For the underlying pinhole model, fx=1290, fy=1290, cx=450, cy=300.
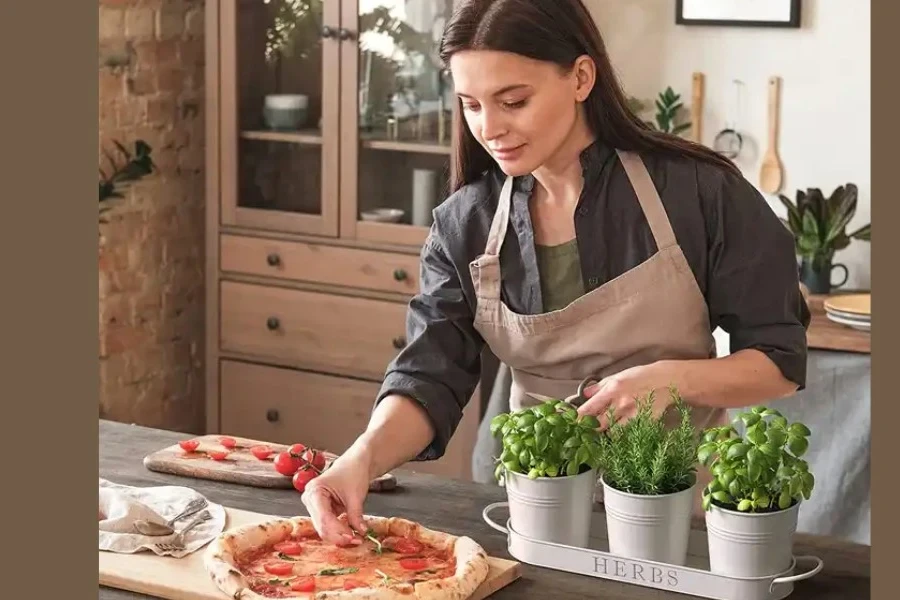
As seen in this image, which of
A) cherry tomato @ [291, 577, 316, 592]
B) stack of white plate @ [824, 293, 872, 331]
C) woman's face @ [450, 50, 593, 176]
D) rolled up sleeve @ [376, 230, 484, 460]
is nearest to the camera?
cherry tomato @ [291, 577, 316, 592]

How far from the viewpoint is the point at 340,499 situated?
170 centimetres

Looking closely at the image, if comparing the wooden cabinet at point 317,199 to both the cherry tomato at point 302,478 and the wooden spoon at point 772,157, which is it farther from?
the cherry tomato at point 302,478

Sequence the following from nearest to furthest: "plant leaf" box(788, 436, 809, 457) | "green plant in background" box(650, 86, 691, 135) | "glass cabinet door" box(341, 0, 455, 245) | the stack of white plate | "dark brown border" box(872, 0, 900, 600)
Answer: "dark brown border" box(872, 0, 900, 600), "plant leaf" box(788, 436, 809, 457), the stack of white plate, "green plant in background" box(650, 86, 691, 135), "glass cabinet door" box(341, 0, 455, 245)

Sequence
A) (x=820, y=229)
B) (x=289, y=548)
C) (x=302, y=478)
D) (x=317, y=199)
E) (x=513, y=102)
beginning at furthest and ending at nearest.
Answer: (x=317, y=199) → (x=820, y=229) → (x=302, y=478) → (x=513, y=102) → (x=289, y=548)

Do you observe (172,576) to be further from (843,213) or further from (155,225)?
(155,225)

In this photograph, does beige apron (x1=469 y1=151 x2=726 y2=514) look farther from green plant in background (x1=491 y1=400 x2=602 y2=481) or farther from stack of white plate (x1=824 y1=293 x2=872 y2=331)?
stack of white plate (x1=824 y1=293 x2=872 y2=331)

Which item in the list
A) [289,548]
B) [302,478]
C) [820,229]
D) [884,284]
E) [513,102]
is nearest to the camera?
[884,284]

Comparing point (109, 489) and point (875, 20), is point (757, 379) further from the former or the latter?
point (875, 20)

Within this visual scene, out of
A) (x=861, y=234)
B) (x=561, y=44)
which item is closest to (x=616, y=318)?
(x=561, y=44)

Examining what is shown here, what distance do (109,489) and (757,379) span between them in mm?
935

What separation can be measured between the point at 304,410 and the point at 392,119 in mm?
1024

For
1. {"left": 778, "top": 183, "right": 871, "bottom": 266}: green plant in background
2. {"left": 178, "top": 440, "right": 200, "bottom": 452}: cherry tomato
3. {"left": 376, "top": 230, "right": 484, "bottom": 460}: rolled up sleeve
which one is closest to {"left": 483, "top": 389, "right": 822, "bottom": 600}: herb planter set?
{"left": 376, "top": 230, "right": 484, "bottom": 460}: rolled up sleeve

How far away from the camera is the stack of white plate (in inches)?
128

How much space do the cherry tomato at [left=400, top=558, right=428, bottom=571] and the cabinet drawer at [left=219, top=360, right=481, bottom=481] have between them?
96.6 inches
